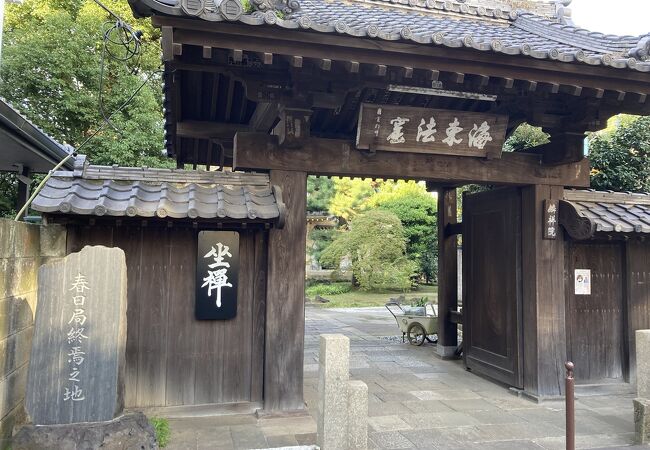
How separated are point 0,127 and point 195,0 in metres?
4.71

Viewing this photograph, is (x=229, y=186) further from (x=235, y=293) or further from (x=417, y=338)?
(x=417, y=338)

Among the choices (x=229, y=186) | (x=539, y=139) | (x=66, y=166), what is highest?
(x=539, y=139)

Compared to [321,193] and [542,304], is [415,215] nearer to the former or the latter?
[321,193]

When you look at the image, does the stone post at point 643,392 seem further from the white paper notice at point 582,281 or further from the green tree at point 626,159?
the green tree at point 626,159

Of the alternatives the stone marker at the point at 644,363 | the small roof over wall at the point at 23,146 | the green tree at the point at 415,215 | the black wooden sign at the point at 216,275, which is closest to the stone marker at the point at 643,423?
the stone marker at the point at 644,363

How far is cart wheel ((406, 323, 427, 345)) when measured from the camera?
36.3 ft

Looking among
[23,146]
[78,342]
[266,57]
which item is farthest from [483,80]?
[23,146]

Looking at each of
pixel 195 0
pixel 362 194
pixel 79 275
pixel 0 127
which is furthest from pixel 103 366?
pixel 362 194

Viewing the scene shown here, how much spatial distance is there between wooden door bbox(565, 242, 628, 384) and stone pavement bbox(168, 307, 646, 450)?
431 mm

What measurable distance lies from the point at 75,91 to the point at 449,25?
44.5ft

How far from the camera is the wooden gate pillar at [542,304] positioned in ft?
21.2

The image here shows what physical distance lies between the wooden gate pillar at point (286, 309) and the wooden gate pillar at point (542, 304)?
11.0 feet

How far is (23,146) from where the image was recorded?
795 centimetres

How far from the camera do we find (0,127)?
6895 millimetres
